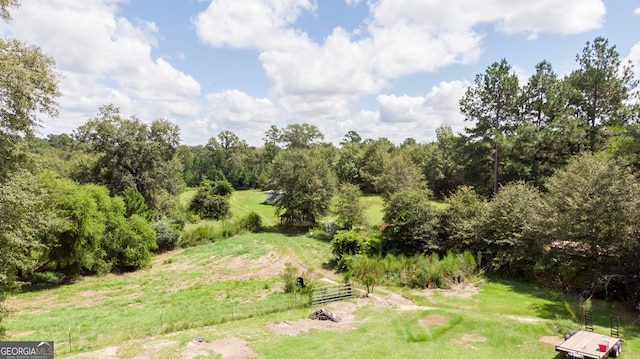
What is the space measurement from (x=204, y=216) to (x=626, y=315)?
117ft

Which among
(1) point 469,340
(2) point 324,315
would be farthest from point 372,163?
(1) point 469,340

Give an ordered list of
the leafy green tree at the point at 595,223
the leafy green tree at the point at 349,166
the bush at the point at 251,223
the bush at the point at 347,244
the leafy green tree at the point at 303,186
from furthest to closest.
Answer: the leafy green tree at the point at 349,166 < the bush at the point at 251,223 < the leafy green tree at the point at 303,186 < the bush at the point at 347,244 < the leafy green tree at the point at 595,223

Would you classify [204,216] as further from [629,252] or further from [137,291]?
[629,252]

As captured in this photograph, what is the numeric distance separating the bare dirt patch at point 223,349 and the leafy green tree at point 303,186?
21278 millimetres

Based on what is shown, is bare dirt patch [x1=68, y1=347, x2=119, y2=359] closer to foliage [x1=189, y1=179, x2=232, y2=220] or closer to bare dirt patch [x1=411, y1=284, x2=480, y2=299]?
bare dirt patch [x1=411, y1=284, x2=480, y2=299]

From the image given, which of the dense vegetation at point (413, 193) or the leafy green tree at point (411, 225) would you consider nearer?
the dense vegetation at point (413, 193)

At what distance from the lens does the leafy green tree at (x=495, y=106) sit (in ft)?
90.1

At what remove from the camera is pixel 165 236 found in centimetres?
2775

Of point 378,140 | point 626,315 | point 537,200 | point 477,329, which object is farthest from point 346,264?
point 378,140

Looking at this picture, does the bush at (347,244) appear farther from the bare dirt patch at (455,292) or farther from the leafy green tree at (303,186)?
the leafy green tree at (303,186)

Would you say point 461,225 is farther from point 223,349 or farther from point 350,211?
point 223,349

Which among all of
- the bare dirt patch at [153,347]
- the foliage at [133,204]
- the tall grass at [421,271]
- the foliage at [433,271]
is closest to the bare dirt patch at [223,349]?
the bare dirt patch at [153,347]

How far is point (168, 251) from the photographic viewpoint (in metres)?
28.5

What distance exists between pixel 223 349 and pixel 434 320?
308 inches
